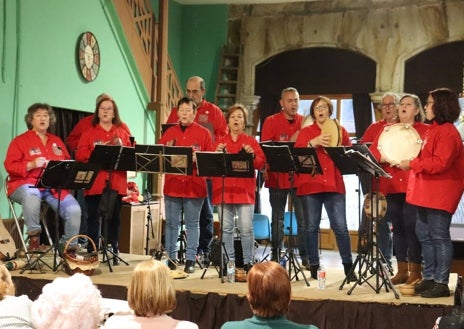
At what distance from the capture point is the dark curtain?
11.2 meters

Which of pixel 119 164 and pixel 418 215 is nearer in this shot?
pixel 418 215

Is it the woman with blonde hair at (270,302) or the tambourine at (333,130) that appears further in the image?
the tambourine at (333,130)

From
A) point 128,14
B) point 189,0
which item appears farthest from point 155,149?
point 189,0

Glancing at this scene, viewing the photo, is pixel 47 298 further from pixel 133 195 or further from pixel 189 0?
pixel 189 0

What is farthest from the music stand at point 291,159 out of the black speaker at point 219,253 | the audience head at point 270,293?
the audience head at point 270,293

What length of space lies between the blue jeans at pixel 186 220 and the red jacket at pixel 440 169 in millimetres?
2135

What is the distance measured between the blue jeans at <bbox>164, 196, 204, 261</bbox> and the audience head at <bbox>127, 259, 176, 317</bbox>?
318 centimetres

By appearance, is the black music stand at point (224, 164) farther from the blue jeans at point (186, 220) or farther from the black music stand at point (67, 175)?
the black music stand at point (67, 175)

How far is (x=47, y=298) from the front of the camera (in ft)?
9.07

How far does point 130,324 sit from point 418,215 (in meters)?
2.93

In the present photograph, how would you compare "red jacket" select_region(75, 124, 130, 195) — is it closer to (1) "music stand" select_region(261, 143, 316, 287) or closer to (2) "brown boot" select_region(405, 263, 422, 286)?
(1) "music stand" select_region(261, 143, 316, 287)

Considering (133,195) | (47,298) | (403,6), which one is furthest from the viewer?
(403,6)

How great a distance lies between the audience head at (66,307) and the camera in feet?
8.95

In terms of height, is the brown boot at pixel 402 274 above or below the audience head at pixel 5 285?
below
